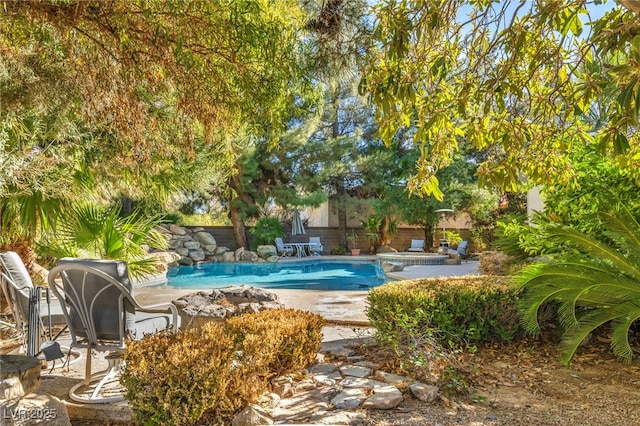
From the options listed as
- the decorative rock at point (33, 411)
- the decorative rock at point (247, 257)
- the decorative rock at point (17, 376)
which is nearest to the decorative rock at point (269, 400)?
the decorative rock at point (33, 411)

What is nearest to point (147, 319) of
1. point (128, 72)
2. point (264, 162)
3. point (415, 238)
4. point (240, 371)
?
point (240, 371)

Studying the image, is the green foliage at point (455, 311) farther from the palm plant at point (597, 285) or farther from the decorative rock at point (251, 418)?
the decorative rock at point (251, 418)

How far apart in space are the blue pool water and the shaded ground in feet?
26.2

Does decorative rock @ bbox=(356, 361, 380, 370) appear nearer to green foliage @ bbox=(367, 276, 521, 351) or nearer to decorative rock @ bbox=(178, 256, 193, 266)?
green foliage @ bbox=(367, 276, 521, 351)

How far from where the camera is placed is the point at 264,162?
1859 cm

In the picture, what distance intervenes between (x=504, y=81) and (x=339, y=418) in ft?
7.54

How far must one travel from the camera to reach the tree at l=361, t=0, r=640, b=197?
2.28m

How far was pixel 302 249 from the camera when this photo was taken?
20469 millimetres

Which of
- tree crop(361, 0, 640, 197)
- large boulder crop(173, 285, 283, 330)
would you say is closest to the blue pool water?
large boulder crop(173, 285, 283, 330)

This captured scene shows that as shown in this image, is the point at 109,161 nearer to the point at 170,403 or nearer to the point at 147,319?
the point at 147,319

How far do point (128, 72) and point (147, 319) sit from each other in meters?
1.81

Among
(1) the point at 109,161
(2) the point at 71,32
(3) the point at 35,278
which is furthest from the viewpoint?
(3) the point at 35,278

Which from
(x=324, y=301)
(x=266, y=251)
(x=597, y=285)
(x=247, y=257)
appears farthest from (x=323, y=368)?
(x=266, y=251)

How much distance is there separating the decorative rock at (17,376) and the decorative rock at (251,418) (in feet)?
3.62
